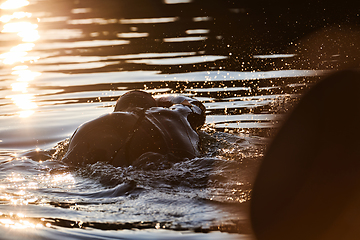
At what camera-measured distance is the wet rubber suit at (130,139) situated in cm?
440

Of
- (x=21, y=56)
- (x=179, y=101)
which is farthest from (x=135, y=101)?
(x=21, y=56)

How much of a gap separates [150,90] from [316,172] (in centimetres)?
644

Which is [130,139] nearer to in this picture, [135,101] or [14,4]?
[135,101]

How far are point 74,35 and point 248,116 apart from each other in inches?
445

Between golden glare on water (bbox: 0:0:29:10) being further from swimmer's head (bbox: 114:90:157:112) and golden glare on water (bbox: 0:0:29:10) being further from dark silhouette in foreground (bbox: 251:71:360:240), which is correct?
dark silhouette in foreground (bbox: 251:71:360:240)

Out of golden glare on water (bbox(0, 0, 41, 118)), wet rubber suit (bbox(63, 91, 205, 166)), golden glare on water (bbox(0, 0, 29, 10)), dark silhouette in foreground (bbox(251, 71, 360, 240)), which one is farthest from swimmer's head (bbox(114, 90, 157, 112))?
golden glare on water (bbox(0, 0, 29, 10))

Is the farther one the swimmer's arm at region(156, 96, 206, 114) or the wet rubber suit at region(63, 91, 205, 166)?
the swimmer's arm at region(156, 96, 206, 114)

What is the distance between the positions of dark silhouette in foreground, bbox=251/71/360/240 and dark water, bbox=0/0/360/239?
0.84 feet

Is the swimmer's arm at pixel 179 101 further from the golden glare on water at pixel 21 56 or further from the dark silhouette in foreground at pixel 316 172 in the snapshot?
Answer: the golden glare on water at pixel 21 56

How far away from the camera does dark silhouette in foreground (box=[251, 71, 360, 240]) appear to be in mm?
3188

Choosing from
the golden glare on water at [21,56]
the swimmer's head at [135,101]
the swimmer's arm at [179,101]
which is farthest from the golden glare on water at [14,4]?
the swimmer's head at [135,101]

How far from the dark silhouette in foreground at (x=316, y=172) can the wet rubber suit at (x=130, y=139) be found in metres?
1.17

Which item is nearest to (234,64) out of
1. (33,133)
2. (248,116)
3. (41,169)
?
(248,116)

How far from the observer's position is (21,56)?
1423 centimetres
